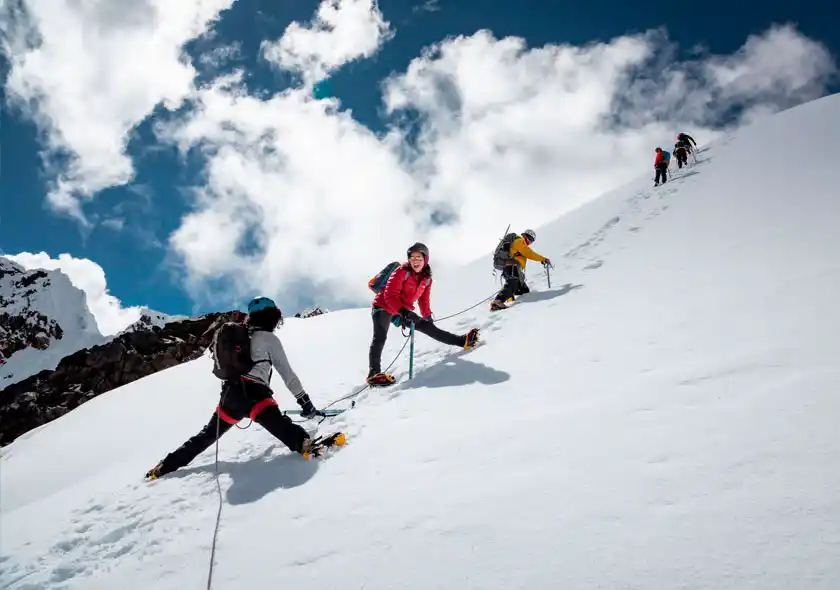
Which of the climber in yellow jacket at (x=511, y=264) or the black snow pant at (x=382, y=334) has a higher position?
the climber in yellow jacket at (x=511, y=264)

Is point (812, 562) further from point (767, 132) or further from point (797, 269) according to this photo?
point (767, 132)

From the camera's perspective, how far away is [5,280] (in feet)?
578

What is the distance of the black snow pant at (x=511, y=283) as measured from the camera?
8.74m

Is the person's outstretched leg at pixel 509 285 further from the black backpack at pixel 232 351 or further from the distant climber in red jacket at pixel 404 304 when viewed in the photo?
the black backpack at pixel 232 351

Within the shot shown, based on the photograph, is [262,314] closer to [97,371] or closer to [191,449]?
[191,449]

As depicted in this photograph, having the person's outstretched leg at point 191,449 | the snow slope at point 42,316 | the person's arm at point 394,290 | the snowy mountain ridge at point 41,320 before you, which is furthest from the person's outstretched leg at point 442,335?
the snow slope at point 42,316

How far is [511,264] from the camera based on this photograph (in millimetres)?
8867

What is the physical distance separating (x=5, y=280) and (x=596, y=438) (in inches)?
9226

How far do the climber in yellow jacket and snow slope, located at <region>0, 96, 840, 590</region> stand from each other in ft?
3.49

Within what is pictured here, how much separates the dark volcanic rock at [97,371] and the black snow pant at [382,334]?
2989 centimetres

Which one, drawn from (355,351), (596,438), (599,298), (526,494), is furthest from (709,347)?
(355,351)

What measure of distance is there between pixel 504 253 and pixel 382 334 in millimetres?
3590

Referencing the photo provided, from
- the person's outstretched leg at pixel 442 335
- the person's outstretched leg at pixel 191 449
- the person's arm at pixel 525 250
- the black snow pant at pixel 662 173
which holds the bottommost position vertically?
the person's outstretched leg at pixel 191 449

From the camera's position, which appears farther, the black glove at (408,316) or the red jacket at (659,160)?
the red jacket at (659,160)
